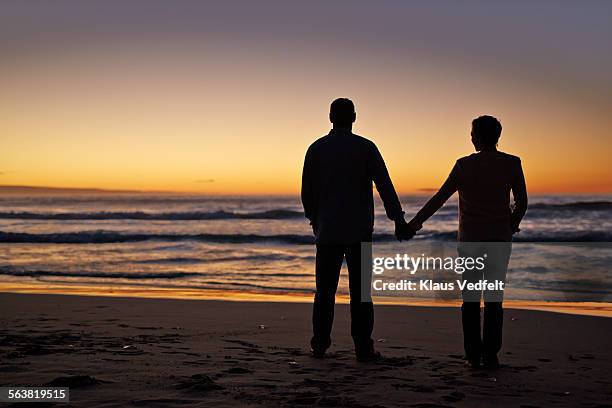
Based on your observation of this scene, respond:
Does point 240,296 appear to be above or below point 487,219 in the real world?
below

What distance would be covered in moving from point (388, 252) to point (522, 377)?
610 inches

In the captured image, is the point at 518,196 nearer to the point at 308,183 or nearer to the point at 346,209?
the point at 346,209

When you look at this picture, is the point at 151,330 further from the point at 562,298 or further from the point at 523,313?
the point at 562,298

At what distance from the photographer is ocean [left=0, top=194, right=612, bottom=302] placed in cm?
1340

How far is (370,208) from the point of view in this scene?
536 cm

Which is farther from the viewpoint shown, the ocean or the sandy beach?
the ocean

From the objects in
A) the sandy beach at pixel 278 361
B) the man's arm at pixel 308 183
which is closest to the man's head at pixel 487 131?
the man's arm at pixel 308 183

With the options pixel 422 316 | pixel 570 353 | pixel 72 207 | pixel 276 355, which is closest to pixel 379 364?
pixel 276 355

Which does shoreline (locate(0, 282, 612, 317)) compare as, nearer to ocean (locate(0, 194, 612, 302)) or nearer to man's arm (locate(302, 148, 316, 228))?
ocean (locate(0, 194, 612, 302))

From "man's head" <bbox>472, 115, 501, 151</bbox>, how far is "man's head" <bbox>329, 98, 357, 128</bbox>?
888 mm

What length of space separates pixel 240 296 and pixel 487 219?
639 cm

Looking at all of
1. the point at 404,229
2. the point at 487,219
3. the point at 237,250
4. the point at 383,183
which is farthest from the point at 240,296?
the point at 237,250

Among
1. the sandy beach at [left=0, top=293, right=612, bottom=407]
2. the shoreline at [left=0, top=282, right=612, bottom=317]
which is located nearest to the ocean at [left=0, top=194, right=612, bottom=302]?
the shoreline at [left=0, top=282, right=612, bottom=317]

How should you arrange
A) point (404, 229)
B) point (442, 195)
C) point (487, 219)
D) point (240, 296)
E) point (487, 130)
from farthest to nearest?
point (240, 296), point (404, 229), point (442, 195), point (487, 130), point (487, 219)
